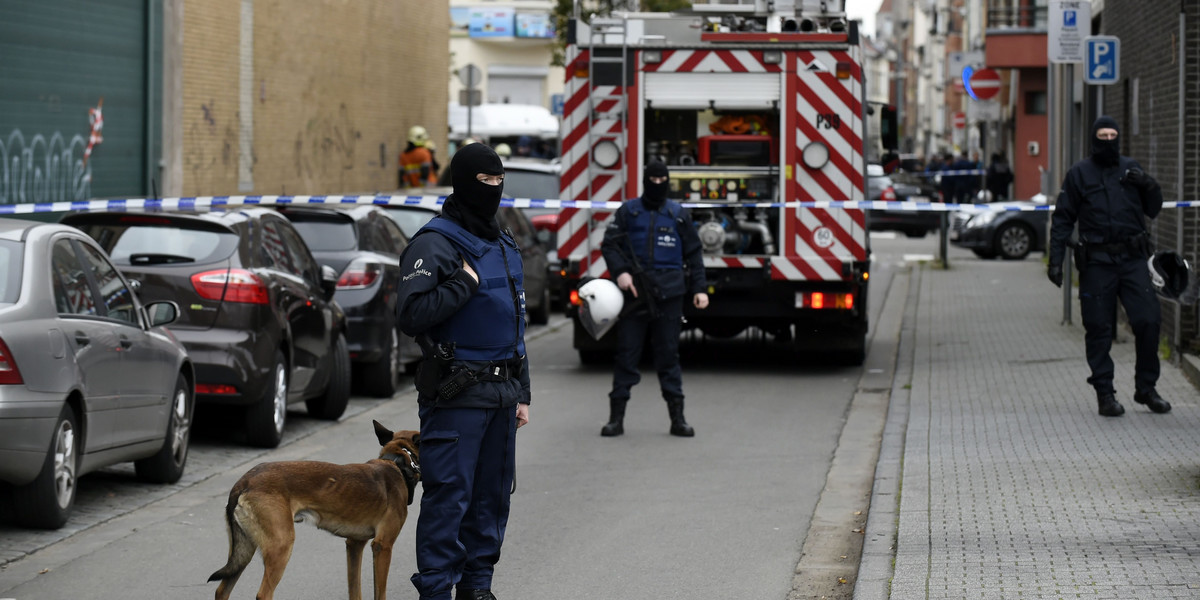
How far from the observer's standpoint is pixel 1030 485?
849 centimetres

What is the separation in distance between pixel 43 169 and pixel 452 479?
12.8 meters

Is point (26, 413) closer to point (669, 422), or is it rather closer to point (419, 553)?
point (419, 553)

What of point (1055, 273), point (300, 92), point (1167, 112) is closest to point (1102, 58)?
point (1167, 112)

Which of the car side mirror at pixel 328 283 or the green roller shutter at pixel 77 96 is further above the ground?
the green roller shutter at pixel 77 96

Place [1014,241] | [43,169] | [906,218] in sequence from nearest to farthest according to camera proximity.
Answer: [43,169]
[1014,241]
[906,218]

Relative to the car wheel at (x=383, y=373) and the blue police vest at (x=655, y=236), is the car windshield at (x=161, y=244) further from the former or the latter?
the car wheel at (x=383, y=373)

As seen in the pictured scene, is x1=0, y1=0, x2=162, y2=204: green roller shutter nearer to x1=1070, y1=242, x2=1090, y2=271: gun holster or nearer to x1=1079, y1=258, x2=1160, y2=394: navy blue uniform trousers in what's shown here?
x1=1070, y1=242, x2=1090, y2=271: gun holster

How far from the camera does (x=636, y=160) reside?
14.2 meters

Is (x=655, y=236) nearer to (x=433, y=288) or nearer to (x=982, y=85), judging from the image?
(x=433, y=288)

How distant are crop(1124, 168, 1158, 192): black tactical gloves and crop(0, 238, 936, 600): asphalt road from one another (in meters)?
2.56

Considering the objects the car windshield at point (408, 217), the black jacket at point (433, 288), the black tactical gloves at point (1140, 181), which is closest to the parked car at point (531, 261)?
the car windshield at point (408, 217)

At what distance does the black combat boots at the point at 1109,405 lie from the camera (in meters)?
10.7

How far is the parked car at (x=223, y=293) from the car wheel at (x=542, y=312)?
8.01 m

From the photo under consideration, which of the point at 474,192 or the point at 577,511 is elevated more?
the point at 474,192
